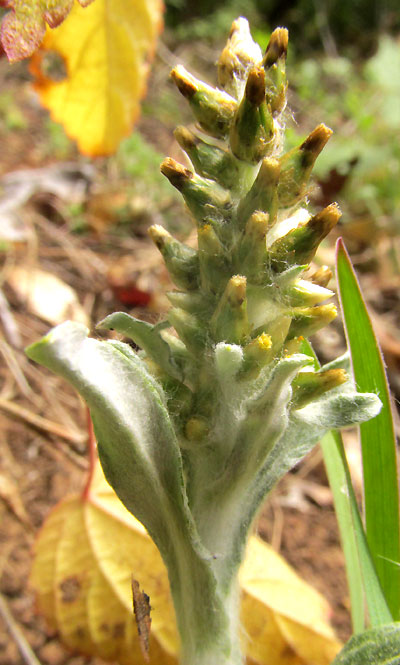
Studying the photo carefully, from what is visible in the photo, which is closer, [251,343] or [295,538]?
[251,343]

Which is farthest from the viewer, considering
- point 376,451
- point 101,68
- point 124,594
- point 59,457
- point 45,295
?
point 45,295

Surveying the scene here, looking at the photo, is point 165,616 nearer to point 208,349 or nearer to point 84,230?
point 208,349

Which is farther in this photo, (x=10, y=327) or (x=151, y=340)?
(x=10, y=327)

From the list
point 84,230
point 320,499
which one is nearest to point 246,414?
point 320,499

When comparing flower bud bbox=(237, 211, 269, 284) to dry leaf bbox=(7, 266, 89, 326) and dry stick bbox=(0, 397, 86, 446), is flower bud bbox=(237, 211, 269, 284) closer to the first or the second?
dry stick bbox=(0, 397, 86, 446)

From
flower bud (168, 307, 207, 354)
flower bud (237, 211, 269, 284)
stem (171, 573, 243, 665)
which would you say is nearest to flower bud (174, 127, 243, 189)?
flower bud (237, 211, 269, 284)

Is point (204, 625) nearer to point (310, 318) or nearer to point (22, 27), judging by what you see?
point (310, 318)

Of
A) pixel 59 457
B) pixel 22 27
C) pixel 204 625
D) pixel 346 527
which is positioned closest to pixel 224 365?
pixel 204 625
